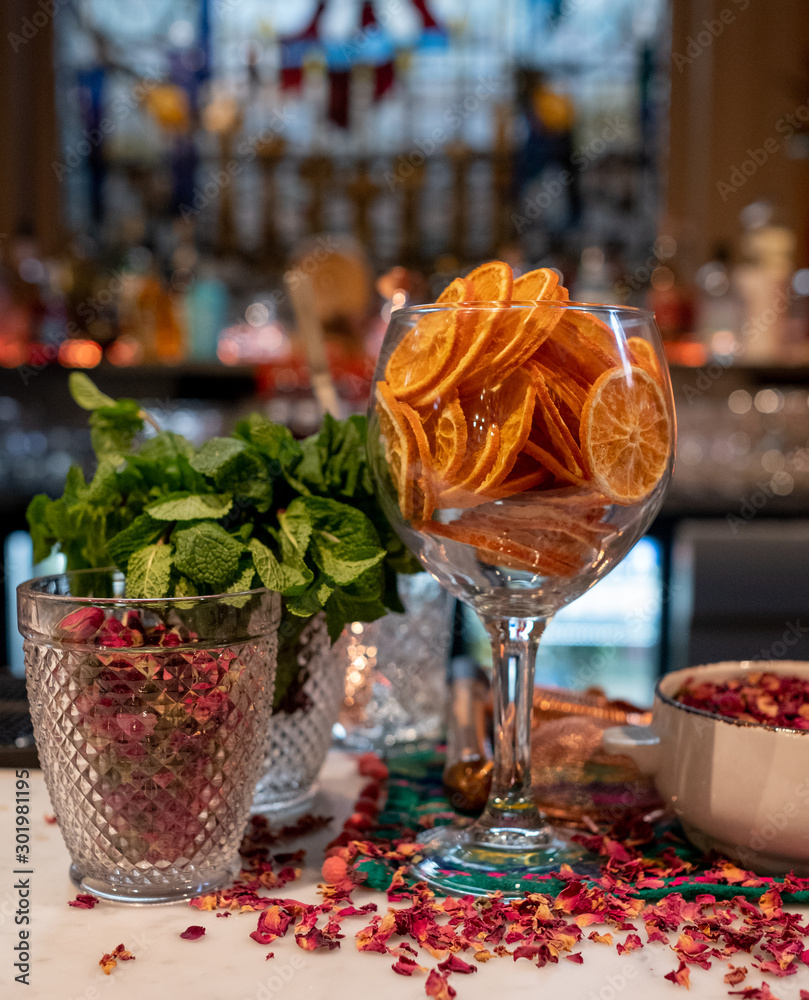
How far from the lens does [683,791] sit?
577 mm

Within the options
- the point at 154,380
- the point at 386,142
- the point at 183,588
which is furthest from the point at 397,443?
the point at 386,142

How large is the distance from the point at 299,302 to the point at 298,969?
0.53 meters

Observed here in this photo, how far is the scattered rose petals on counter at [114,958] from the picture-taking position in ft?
1.50

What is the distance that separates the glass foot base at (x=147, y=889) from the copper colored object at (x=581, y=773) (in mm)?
238

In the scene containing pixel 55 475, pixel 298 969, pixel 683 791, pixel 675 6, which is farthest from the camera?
pixel 675 6

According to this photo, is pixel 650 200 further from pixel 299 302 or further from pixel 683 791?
pixel 683 791

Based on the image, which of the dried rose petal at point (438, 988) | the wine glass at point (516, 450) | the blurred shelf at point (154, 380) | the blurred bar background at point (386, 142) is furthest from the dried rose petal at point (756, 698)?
the blurred bar background at point (386, 142)

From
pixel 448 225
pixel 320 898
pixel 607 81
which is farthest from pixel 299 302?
pixel 607 81

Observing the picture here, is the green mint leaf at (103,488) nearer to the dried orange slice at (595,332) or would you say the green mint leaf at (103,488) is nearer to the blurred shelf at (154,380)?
the dried orange slice at (595,332)

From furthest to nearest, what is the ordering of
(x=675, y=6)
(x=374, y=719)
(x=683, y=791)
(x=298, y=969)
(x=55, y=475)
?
(x=675, y=6) → (x=55, y=475) → (x=374, y=719) → (x=683, y=791) → (x=298, y=969)

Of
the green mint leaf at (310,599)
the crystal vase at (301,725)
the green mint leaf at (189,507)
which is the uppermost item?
the green mint leaf at (189,507)

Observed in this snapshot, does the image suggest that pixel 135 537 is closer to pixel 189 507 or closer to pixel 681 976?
pixel 189 507

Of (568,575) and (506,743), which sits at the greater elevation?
(568,575)

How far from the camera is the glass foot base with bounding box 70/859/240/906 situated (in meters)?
0.53
